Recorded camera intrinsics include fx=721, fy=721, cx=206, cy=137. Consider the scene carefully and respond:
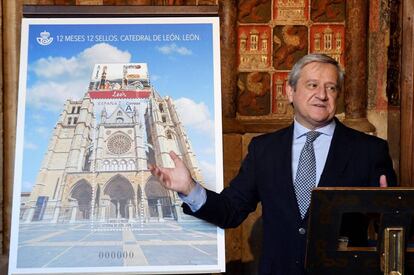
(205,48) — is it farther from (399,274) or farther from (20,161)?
(399,274)

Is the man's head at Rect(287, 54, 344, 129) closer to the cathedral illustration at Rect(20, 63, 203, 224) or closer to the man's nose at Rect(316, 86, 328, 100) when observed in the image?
the man's nose at Rect(316, 86, 328, 100)

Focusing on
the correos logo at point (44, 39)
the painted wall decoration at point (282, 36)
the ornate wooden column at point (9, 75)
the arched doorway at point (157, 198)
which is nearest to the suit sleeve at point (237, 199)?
the arched doorway at point (157, 198)

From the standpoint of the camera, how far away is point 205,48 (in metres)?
2.83

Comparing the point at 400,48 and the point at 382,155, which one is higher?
the point at 400,48

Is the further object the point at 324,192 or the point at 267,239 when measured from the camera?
the point at 267,239

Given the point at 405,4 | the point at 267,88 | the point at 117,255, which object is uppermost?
the point at 405,4

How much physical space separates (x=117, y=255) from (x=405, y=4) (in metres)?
2.04

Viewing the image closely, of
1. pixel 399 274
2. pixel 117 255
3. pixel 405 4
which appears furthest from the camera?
pixel 405 4

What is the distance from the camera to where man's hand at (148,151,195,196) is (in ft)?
8.24

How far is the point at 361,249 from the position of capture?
6.31ft

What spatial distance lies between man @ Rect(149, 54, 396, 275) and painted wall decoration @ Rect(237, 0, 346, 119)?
1.25 meters

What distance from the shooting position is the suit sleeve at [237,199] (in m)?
2.60

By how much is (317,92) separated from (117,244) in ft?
3.02

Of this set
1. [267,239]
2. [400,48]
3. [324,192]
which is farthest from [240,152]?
[324,192]
